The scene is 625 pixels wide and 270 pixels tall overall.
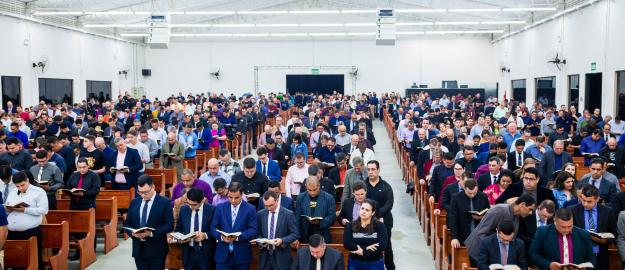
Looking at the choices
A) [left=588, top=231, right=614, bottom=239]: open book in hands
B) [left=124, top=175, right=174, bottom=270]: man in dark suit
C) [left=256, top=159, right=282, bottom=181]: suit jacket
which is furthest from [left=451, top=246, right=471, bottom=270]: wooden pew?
[left=256, top=159, right=282, bottom=181]: suit jacket

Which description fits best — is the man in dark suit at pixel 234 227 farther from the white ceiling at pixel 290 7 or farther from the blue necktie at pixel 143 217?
the white ceiling at pixel 290 7

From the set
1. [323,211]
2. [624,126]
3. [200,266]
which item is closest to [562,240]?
[323,211]

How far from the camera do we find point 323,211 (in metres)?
7.56

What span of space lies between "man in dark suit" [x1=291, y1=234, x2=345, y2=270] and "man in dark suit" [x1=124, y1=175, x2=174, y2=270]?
167 centimetres

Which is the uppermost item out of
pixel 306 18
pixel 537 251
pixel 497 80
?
pixel 306 18

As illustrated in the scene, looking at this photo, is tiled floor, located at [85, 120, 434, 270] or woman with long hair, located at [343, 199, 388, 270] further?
tiled floor, located at [85, 120, 434, 270]

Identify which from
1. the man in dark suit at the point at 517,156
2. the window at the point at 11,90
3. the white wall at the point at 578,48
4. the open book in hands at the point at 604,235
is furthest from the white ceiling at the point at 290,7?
the open book in hands at the point at 604,235

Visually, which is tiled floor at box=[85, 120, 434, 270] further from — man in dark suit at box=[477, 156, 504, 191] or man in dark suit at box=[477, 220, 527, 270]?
man in dark suit at box=[477, 220, 527, 270]

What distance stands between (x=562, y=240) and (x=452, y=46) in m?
31.5

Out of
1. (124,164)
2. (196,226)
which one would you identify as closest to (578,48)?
(124,164)

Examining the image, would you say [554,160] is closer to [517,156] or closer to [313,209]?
[517,156]

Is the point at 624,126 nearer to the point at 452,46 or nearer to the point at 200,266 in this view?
the point at 200,266

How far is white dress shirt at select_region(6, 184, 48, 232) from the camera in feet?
24.5

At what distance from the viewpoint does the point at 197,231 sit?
6.99 m
